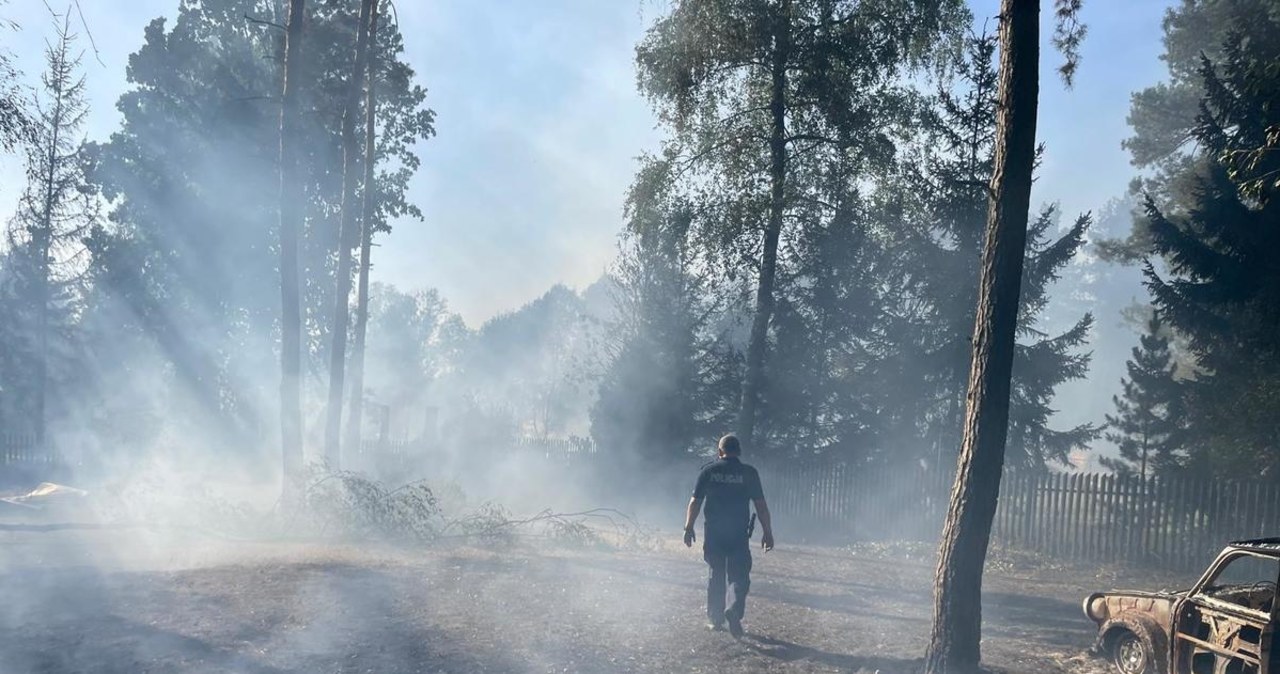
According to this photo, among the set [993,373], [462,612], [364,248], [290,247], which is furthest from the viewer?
[364,248]

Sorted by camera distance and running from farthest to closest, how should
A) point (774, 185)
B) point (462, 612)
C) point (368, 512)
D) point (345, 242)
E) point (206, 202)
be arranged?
point (206, 202), point (345, 242), point (774, 185), point (368, 512), point (462, 612)

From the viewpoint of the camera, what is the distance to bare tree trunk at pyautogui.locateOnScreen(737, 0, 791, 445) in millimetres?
18047

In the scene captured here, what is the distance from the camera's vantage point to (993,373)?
709 centimetres

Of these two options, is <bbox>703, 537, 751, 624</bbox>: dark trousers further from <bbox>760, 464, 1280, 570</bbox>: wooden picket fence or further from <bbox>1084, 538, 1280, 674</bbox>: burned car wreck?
<bbox>760, 464, 1280, 570</bbox>: wooden picket fence

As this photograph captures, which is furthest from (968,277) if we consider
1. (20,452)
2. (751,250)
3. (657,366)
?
(20,452)

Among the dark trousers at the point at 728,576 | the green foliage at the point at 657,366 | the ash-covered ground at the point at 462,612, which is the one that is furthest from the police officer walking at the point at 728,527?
the green foliage at the point at 657,366

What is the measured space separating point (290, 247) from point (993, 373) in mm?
13532

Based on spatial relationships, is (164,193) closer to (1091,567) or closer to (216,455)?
(216,455)

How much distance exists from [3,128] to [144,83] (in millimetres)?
25707

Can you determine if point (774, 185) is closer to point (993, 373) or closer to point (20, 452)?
point (993, 373)

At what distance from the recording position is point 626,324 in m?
26.4

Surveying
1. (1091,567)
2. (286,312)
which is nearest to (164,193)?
(286,312)

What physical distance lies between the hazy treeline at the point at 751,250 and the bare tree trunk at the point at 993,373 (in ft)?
12.4

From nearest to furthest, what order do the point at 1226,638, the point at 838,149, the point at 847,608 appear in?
the point at 1226,638 → the point at 847,608 → the point at 838,149
